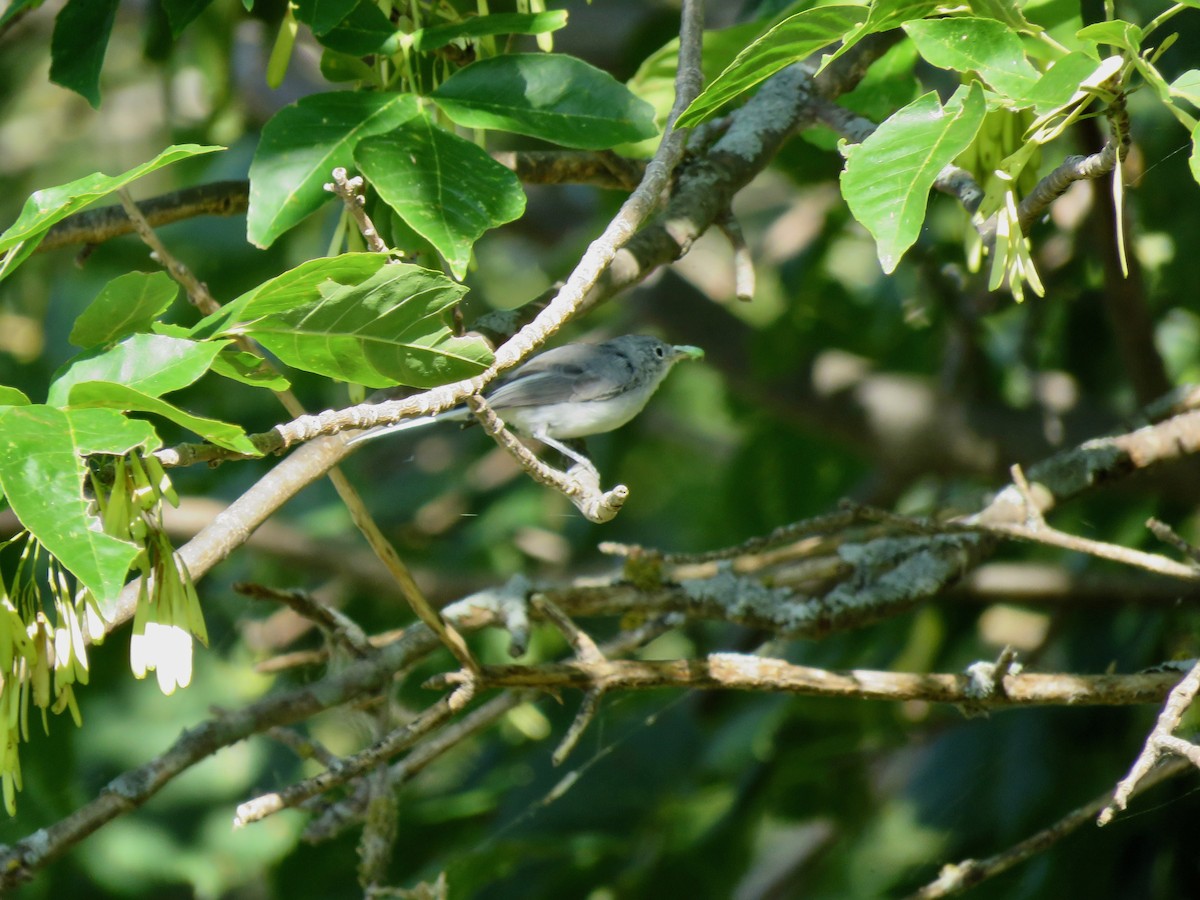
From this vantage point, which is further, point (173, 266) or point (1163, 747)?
point (173, 266)

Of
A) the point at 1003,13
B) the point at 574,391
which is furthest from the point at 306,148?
the point at 574,391

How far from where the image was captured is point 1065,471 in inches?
92.6

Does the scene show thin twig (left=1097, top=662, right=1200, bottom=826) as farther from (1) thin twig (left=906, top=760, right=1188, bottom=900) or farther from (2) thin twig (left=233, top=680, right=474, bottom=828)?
(2) thin twig (left=233, top=680, right=474, bottom=828)

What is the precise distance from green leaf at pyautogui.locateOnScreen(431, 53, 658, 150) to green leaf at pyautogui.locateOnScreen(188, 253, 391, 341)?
42cm

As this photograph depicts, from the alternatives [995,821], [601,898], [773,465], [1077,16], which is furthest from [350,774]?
[773,465]

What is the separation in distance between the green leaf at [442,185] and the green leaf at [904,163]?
428 mm

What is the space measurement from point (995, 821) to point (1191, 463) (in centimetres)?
97

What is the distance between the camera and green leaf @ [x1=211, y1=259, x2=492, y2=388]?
1.21 m

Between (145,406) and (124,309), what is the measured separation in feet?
0.85

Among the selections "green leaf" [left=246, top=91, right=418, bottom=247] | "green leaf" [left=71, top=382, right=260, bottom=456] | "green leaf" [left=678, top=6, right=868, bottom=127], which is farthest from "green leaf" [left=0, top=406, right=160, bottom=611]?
"green leaf" [left=678, top=6, right=868, bottom=127]

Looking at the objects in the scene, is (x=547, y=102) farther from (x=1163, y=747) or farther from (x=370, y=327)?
(x=1163, y=747)

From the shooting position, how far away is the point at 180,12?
179 cm

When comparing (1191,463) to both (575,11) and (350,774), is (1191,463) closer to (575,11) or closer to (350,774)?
(350,774)

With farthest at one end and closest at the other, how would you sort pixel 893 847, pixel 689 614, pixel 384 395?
pixel 893 847 < pixel 689 614 < pixel 384 395
